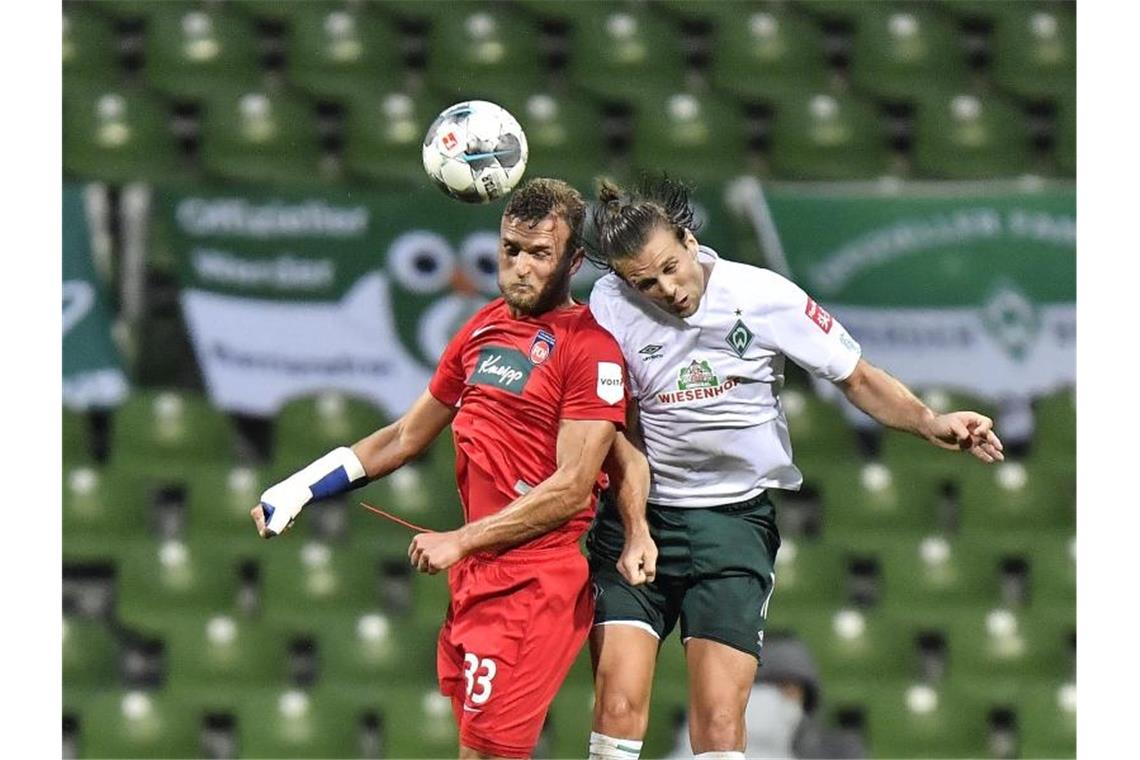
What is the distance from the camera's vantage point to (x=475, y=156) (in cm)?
447

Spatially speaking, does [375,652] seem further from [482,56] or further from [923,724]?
[482,56]

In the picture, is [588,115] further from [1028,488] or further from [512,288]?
[512,288]

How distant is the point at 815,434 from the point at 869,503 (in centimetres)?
33

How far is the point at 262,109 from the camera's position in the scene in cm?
792

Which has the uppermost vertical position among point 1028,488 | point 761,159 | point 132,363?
point 761,159

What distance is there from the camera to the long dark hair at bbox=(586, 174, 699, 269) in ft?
14.1

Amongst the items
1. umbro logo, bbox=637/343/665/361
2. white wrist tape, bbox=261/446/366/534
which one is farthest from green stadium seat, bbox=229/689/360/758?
umbro logo, bbox=637/343/665/361

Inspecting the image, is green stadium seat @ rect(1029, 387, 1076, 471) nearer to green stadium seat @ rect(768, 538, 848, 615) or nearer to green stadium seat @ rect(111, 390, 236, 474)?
green stadium seat @ rect(768, 538, 848, 615)

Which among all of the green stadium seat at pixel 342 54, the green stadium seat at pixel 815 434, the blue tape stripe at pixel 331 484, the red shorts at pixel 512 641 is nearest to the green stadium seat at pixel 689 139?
the green stadium seat at pixel 815 434

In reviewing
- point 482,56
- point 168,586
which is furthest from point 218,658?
point 482,56

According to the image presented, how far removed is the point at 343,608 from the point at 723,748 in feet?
10.1

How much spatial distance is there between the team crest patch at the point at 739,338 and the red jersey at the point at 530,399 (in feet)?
0.88

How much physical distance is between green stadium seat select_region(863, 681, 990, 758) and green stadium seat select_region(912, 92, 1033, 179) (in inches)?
86.4
